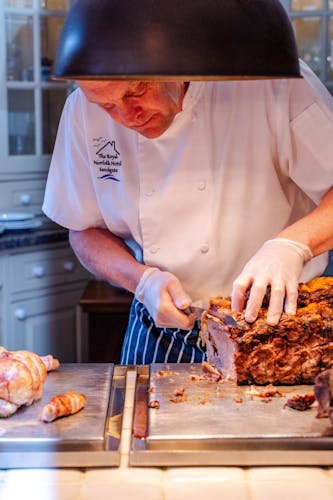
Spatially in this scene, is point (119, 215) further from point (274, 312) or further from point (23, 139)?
point (23, 139)

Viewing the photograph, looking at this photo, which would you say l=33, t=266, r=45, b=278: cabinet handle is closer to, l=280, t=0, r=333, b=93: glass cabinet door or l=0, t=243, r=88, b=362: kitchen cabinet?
l=0, t=243, r=88, b=362: kitchen cabinet

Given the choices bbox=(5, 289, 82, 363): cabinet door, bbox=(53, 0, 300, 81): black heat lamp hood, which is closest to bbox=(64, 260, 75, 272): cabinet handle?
bbox=(5, 289, 82, 363): cabinet door

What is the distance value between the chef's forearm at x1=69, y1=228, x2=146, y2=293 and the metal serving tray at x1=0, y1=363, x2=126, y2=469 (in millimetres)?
444

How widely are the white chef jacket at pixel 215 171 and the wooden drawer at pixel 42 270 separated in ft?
5.68

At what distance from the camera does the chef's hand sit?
1.93 metres

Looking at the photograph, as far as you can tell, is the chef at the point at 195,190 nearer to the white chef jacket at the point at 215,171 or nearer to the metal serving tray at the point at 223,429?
the white chef jacket at the point at 215,171

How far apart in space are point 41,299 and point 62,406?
8.37 feet

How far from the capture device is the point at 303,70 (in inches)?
79.8

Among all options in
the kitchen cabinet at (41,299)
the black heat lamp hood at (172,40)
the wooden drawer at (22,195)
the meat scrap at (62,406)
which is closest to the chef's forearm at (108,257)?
the meat scrap at (62,406)

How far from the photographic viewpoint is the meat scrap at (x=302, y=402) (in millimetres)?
1554

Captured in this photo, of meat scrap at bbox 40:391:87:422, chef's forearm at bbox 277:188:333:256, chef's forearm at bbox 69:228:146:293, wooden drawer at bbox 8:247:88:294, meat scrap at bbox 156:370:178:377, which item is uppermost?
chef's forearm at bbox 277:188:333:256

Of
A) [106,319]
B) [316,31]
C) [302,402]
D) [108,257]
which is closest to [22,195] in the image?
[106,319]

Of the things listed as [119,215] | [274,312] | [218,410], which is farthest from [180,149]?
[218,410]

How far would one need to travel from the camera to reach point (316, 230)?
6.26 ft
